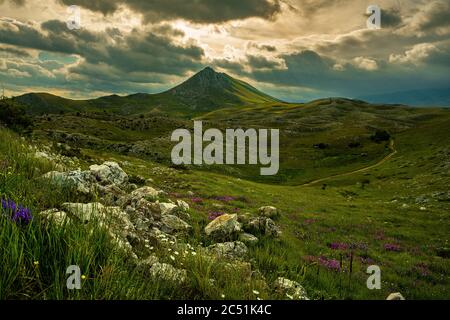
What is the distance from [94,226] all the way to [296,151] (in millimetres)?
99923

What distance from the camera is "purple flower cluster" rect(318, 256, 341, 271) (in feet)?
44.4

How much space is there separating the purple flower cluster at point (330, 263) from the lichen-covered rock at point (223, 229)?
403cm

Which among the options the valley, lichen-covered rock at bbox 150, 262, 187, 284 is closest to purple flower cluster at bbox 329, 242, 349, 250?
the valley

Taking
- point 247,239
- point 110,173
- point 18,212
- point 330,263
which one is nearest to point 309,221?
point 330,263

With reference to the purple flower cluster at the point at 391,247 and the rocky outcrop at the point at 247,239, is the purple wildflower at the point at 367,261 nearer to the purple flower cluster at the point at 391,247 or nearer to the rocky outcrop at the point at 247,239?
the purple flower cluster at the point at 391,247

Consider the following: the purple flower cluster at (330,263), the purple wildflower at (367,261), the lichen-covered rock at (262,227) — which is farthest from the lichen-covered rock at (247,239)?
the purple wildflower at (367,261)

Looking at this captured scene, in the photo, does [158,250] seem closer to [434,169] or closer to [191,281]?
[191,281]

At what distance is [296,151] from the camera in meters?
102

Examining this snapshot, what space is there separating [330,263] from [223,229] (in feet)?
17.5

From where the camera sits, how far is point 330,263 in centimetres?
1445

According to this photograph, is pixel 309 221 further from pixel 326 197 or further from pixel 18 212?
pixel 18 212

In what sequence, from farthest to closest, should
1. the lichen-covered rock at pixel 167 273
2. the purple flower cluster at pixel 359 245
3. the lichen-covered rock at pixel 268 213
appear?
the lichen-covered rock at pixel 268 213, the purple flower cluster at pixel 359 245, the lichen-covered rock at pixel 167 273

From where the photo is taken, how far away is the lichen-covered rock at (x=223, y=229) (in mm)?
13047
